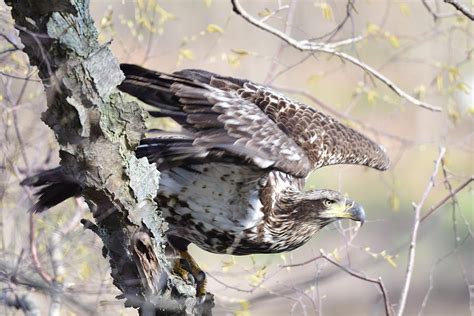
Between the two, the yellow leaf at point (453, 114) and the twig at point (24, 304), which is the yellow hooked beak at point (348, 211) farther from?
the twig at point (24, 304)

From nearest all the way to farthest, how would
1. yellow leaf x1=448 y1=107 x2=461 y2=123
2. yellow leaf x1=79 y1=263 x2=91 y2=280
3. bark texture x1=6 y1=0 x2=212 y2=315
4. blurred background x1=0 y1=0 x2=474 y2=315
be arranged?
bark texture x1=6 y1=0 x2=212 y2=315 < blurred background x1=0 y1=0 x2=474 y2=315 < yellow leaf x1=79 y1=263 x2=91 y2=280 < yellow leaf x1=448 y1=107 x2=461 y2=123

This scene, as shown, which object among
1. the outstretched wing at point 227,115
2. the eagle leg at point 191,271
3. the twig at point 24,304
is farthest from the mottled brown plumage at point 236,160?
the twig at point 24,304

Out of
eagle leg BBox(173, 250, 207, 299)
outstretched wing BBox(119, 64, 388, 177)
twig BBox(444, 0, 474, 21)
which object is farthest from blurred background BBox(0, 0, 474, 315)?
outstretched wing BBox(119, 64, 388, 177)

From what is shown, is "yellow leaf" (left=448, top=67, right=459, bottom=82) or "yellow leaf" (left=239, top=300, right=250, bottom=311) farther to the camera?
"yellow leaf" (left=448, top=67, right=459, bottom=82)

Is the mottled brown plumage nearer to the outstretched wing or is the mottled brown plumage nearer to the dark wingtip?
the outstretched wing

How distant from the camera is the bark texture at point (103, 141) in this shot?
147 inches

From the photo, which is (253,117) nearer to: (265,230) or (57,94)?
(265,230)

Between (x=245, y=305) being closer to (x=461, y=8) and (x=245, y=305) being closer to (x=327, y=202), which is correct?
(x=461, y=8)

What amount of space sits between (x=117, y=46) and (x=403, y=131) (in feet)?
21.2

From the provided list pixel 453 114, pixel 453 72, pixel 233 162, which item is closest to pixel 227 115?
pixel 233 162

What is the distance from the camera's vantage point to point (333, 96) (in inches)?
485

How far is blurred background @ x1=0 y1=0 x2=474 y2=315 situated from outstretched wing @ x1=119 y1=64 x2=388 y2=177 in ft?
1.46

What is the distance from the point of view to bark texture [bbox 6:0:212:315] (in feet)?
12.3

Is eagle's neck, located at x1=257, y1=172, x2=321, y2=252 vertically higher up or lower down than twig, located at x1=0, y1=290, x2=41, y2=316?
higher up
